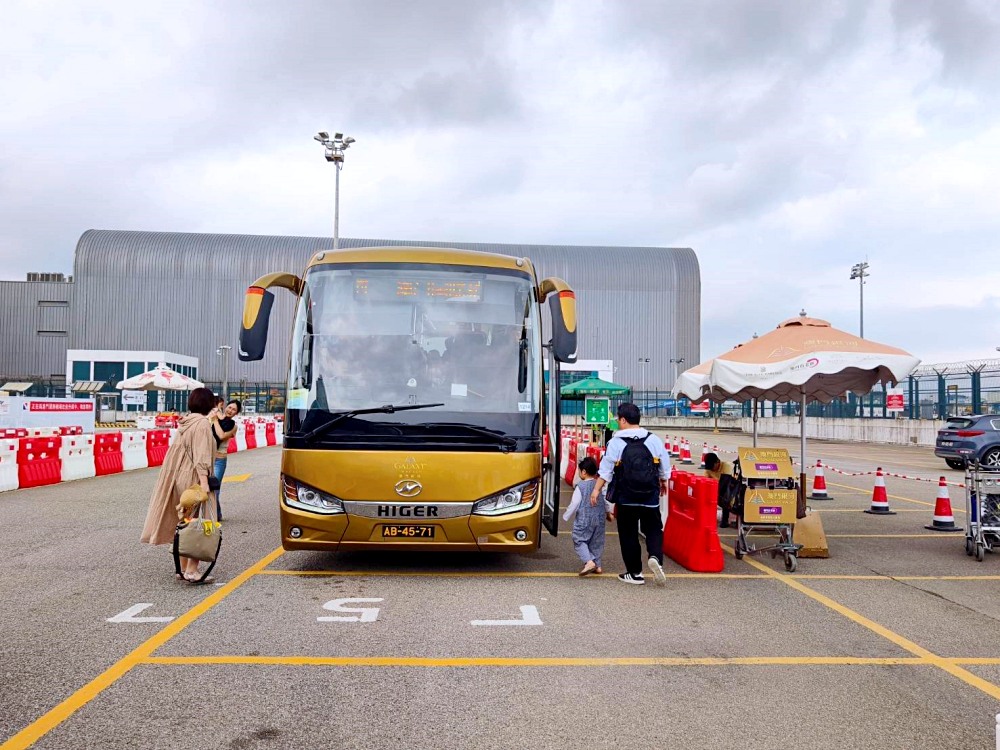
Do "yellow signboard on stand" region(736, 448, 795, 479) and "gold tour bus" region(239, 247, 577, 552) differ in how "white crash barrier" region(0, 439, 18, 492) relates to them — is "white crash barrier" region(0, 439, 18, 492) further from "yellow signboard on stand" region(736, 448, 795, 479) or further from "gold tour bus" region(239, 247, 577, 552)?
"yellow signboard on stand" region(736, 448, 795, 479)

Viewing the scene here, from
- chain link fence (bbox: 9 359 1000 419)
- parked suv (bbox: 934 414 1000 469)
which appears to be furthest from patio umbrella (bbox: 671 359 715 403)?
parked suv (bbox: 934 414 1000 469)

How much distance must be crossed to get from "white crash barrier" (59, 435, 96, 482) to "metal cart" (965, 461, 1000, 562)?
50.7 ft

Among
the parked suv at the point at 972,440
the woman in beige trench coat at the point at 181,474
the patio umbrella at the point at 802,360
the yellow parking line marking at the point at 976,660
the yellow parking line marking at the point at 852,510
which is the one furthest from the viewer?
the parked suv at the point at 972,440

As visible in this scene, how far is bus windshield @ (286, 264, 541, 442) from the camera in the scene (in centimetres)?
750

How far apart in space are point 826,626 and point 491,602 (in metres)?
2.53

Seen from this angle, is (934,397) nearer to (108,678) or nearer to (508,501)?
(508,501)

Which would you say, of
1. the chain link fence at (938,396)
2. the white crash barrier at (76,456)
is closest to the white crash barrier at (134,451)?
the white crash barrier at (76,456)

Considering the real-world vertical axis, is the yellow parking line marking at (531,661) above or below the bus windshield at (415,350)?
below

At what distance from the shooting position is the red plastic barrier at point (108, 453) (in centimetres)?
1781

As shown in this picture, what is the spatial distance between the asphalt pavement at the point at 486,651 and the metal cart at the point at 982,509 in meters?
0.23

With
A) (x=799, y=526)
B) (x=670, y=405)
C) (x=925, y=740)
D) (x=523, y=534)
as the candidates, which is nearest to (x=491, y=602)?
(x=523, y=534)

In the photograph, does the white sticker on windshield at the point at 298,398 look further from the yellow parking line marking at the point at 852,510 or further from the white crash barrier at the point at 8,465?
the white crash barrier at the point at 8,465

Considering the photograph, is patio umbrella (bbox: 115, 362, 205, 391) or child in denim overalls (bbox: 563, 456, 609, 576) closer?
child in denim overalls (bbox: 563, 456, 609, 576)

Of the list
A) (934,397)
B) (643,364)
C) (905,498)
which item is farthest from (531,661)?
(643,364)
